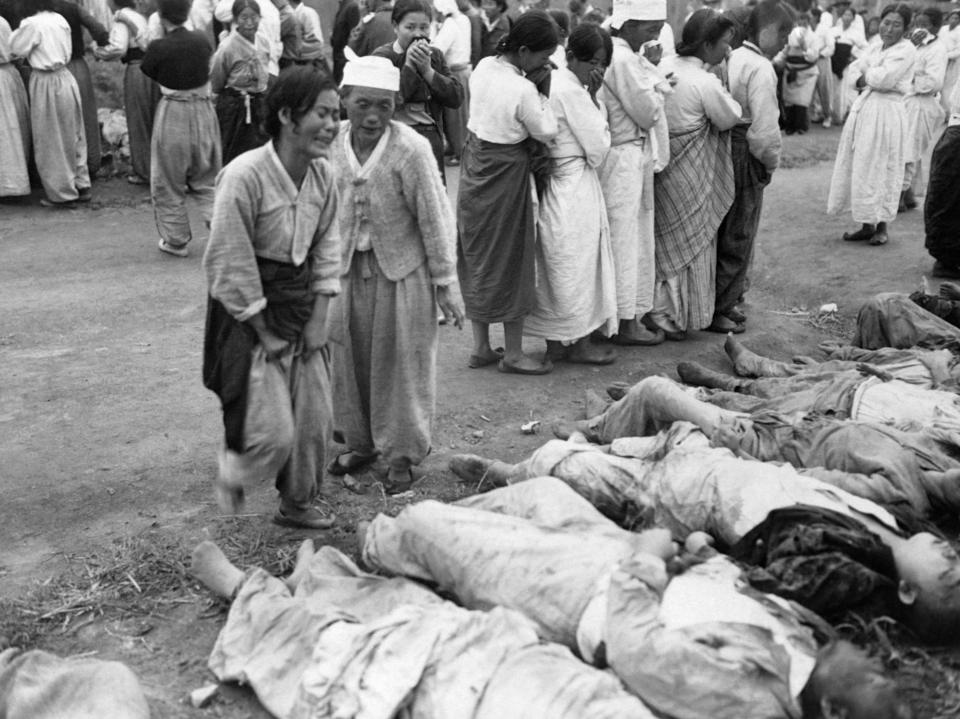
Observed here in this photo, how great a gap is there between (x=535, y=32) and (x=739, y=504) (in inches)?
108

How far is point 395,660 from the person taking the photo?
2.93m

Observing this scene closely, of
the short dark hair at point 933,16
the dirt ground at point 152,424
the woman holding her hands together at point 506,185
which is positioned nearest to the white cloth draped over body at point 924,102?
the short dark hair at point 933,16

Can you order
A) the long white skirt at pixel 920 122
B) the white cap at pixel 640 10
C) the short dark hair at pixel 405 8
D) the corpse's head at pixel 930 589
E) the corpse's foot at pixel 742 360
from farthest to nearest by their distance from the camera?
the long white skirt at pixel 920 122 < the short dark hair at pixel 405 8 < the white cap at pixel 640 10 < the corpse's foot at pixel 742 360 < the corpse's head at pixel 930 589

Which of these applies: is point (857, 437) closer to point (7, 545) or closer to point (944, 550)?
point (944, 550)

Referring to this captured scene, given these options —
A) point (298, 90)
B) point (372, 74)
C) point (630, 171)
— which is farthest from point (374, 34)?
point (298, 90)

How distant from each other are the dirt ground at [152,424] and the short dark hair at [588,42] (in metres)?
1.68

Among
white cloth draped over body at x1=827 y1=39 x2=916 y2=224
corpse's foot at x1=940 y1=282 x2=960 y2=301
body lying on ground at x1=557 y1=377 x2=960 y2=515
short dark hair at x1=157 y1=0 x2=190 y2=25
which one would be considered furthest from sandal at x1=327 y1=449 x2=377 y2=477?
white cloth draped over body at x1=827 y1=39 x2=916 y2=224

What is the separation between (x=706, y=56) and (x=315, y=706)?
466cm

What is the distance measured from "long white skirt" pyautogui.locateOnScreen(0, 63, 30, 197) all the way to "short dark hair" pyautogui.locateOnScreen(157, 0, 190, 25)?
6.54 ft

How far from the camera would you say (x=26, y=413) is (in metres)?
5.22

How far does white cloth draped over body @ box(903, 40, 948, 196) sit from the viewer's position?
938 centimetres

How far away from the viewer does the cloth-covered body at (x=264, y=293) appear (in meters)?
3.64

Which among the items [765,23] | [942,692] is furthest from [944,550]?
[765,23]

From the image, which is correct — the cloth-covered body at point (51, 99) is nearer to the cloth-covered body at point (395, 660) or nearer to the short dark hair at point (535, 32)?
the short dark hair at point (535, 32)
